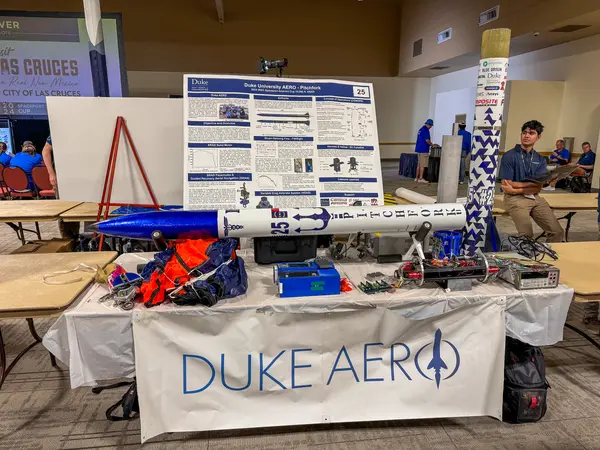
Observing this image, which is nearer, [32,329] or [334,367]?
[334,367]

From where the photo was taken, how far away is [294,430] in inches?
71.2

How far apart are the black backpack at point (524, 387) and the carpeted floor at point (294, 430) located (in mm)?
63

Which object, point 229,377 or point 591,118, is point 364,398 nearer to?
point 229,377

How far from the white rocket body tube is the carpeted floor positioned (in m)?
0.89

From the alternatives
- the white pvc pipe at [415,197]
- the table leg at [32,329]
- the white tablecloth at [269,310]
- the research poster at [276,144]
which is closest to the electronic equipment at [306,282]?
the white tablecloth at [269,310]

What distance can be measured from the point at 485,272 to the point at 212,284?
44.0 inches

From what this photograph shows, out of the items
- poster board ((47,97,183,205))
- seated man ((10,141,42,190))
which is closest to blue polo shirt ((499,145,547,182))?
poster board ((47,97,183,205))

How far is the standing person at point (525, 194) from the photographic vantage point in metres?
3.54

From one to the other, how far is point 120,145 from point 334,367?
5.40 ft

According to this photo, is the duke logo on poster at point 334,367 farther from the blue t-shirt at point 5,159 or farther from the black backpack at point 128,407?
the blue t-shirt at point 5,159

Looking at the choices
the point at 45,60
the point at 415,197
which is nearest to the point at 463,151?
the point at 415,197

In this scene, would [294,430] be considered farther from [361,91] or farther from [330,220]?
[361,91]

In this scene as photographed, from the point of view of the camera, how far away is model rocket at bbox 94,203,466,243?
1.75 meters

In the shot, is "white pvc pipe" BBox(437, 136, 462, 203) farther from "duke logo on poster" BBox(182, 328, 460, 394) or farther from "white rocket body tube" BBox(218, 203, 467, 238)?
"duke logo on poster" BBox(182, 328, 460, 394)
